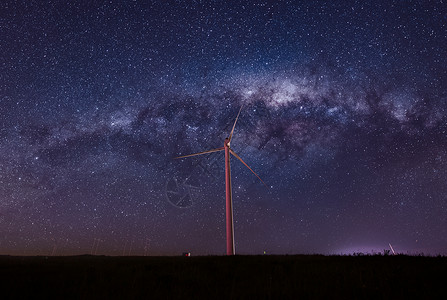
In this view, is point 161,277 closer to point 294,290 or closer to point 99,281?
point 99,281

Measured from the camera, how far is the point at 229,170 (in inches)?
1356

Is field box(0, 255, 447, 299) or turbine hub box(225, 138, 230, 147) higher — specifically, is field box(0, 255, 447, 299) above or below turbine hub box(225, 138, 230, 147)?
below

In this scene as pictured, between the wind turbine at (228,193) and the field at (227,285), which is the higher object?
the wind turbine at (228,193)

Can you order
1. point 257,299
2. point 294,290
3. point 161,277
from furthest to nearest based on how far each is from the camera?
point 161,277, point 294,290, point 257,299

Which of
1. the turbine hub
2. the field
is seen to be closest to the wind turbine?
the turbine hub

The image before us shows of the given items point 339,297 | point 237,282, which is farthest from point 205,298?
point 339,297

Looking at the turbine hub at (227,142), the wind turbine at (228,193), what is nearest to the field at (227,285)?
the wind turbine at (228,193)

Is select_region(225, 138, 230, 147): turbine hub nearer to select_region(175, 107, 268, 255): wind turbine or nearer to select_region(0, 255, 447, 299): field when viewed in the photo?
select_region(175, 107, 268, 255): wind turbine

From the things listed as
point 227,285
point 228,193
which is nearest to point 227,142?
point 228,193

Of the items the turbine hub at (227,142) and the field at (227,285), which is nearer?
the field at (227,285)

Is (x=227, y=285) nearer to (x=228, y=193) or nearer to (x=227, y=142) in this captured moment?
(x=228, y=193)

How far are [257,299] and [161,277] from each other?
3775 mm

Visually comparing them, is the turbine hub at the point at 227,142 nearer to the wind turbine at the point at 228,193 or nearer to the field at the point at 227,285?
the wind turbine at the point at 228,193

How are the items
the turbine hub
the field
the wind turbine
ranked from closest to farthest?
1. the field
2. the wind turbine
3. the turbine hub
